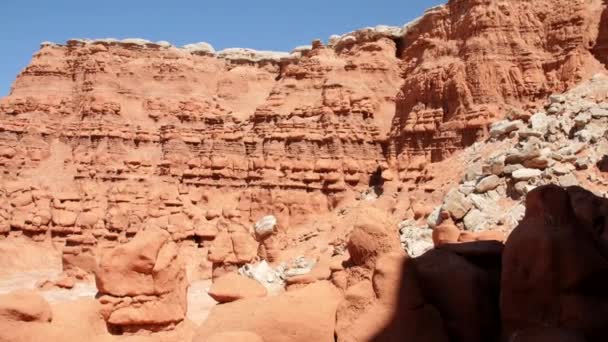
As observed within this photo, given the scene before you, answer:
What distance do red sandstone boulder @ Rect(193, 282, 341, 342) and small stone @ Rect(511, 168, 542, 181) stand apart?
965 centimetres

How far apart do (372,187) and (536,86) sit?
10.8m

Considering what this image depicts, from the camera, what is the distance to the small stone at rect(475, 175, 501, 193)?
16.4 m

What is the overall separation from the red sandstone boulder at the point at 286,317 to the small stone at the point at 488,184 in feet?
32.3

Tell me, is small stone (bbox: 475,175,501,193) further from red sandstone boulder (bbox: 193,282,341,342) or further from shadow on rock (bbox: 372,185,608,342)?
red sandstone boulder (bbox: 193,282,341,342)

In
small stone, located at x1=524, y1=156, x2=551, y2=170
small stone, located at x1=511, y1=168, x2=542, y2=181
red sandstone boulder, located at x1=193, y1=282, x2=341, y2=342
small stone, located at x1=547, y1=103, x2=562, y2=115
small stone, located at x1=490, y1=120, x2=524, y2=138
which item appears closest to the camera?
red sandstone boulder, located at x1=193, y1=282, x2=341, y2=342

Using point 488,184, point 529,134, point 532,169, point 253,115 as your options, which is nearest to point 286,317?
point 488,184

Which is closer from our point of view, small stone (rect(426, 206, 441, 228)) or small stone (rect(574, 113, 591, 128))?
small stone (rect(426, 206, 441, 228))

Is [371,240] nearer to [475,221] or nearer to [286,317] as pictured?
[286,317]

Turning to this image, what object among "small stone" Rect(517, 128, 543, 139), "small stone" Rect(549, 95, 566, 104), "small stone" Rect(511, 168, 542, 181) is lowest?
"small stone" Rect(511, 168, 542, 181)

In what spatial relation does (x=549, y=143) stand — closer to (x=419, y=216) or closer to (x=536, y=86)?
(x=419, y=216)

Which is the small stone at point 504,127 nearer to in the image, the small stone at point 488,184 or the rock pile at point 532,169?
the rock pile at point 532,169

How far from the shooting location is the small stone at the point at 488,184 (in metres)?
16.4

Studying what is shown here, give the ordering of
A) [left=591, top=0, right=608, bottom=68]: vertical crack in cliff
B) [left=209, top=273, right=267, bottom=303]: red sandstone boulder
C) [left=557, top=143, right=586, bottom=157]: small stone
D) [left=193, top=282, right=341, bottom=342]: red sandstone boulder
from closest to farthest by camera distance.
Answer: [left=193, top=282, right=341, bottom=342]: red sandstone boulder < [left=209, top=273, right=267, bottom=303]: red sandstone boulder < [left=557, top=143, right=586, bottom=157]: small stone < [left=591, top=0, right=608, bottom=68]: vertical crack in cliff

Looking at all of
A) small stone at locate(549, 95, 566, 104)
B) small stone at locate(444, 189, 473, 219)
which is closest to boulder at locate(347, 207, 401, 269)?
small stone at locate(444, 189, 473, 219)
